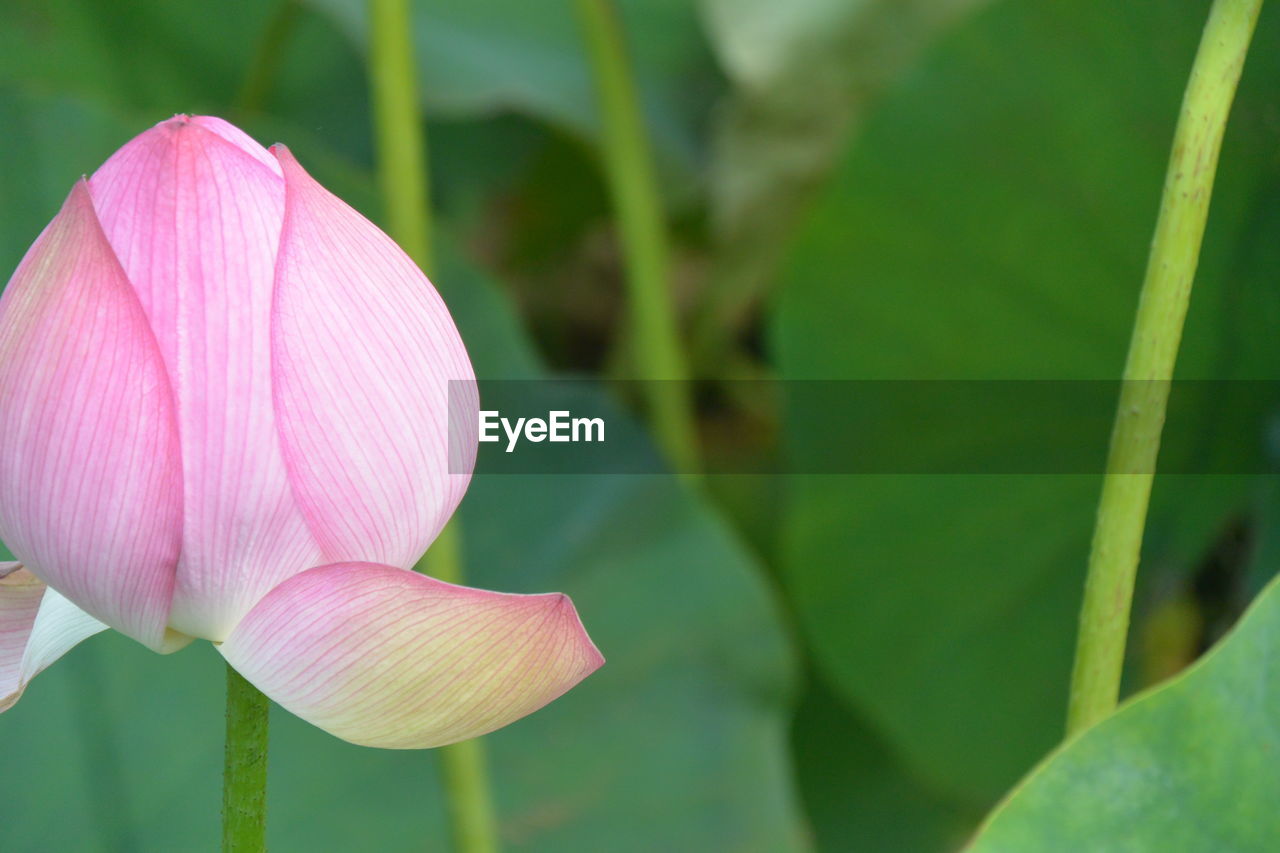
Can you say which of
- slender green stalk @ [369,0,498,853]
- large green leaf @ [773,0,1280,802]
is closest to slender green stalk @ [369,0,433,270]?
slender green stalk @ [369,0,498,853]

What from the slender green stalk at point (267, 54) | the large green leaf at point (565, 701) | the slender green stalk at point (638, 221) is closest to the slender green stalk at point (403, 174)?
the large green leaf at point (565, 701)

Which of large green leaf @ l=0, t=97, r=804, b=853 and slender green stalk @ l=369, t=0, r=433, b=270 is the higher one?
slender green stalk @ l=369, t=0, r=433, b=270

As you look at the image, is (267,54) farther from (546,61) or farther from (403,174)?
(403,174)

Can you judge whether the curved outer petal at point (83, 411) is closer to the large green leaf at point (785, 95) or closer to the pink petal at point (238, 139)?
the pink petal at point (238, 139)

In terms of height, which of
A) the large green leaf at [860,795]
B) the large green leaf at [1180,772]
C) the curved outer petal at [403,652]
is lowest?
the large green leaf at [860,795]

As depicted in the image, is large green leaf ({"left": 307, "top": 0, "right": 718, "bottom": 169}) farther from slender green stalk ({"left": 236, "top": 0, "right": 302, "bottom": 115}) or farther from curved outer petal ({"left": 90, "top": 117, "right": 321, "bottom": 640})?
curved outer petal ({"left": 90, "top": 117, "right": 321, "bottom": 640})

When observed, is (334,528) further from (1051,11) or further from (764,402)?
(764,402)
